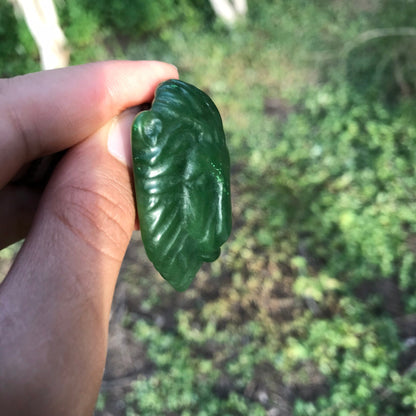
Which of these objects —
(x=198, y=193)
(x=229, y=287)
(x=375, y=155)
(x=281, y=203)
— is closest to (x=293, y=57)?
(x=375, y=155)

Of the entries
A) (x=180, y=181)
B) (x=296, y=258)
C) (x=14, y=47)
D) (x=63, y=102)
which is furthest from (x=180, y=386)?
(x=14, y=47)

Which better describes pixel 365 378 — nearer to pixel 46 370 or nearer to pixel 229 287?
pixel 229 287

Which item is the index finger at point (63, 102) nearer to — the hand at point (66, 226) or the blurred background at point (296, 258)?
the hand at point (66, 226)

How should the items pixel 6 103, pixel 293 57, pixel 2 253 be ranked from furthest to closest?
pixel 293 57 → pixel 2 253 → pixel 6 103

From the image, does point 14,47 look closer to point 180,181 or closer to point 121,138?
point 121,138

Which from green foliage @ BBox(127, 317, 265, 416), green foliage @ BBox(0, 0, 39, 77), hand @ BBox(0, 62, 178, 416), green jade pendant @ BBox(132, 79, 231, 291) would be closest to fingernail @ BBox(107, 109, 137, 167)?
hand @ BBox(0, 62, 178, 416)
